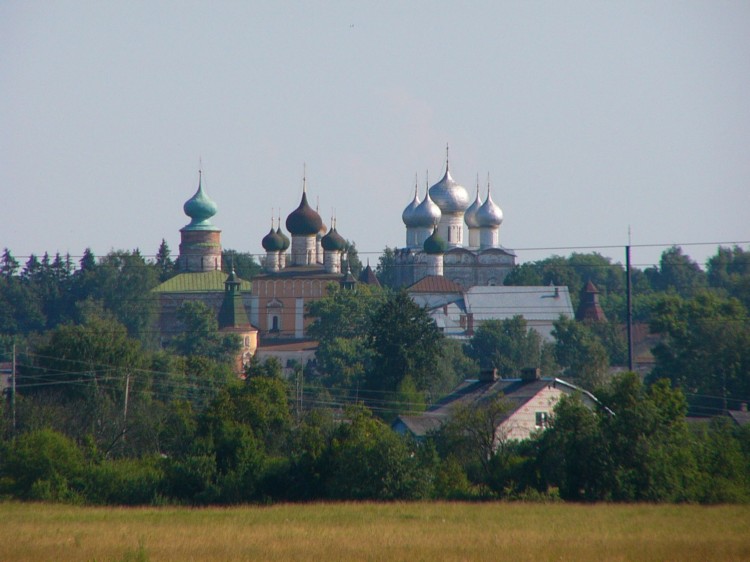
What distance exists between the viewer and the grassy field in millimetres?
21938

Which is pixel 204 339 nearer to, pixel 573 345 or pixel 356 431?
pixel 573 345

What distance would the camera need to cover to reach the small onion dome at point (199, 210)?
374 ft

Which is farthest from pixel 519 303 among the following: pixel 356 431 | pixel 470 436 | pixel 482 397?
pixel 356 431

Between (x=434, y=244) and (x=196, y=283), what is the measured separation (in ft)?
62.2

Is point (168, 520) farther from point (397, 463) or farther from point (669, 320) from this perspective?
point (669, 320)

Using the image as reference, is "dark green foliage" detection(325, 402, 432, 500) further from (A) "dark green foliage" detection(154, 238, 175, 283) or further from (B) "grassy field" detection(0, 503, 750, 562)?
(A) "dark green foliage" detection(154, 238, 175, 283)

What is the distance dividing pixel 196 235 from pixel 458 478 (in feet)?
276

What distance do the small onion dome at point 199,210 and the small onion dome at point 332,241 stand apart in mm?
17128

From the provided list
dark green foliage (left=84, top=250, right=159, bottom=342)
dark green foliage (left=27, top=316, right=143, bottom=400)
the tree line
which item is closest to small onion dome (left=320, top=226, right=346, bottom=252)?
dark green foliage (left=84, top=250, right=159, bottom=342)

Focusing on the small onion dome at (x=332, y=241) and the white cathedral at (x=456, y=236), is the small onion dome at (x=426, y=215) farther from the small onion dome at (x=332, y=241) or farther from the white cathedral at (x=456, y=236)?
the small onion dome at (x=332, y=241)

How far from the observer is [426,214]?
10762cm

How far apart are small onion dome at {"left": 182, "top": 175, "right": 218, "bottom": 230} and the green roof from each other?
16.2ft

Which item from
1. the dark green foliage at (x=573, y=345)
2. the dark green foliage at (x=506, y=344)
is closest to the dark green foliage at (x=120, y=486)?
the dark green foliage at (x=573, y=345)

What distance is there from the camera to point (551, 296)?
10031 centimetres
